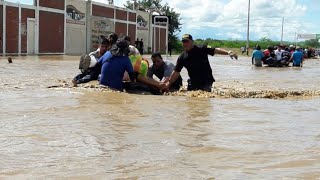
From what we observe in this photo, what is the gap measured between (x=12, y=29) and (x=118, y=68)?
1069 inches

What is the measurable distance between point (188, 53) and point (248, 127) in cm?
339

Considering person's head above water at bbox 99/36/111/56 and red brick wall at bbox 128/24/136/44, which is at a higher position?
red brick wall at bbox 128/24/136/44

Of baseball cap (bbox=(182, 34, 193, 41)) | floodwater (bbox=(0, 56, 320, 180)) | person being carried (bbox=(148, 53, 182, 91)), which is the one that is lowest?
floodwater (bbox=(0, 56, 320, 180))

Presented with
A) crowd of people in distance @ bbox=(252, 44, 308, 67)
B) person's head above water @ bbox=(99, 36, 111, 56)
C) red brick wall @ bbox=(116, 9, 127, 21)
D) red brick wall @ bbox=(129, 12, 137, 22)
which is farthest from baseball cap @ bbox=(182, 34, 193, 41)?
red brick wall @ bbox=(129, 12, 137, 22)

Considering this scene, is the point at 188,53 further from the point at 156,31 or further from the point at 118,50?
the point at 156,31

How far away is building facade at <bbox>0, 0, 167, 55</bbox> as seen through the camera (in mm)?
34656

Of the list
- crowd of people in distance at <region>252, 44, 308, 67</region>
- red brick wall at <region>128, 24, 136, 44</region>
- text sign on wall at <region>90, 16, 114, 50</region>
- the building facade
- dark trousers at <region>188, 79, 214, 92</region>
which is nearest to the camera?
dark trousers at <region>188, 79, 214, 92</region>

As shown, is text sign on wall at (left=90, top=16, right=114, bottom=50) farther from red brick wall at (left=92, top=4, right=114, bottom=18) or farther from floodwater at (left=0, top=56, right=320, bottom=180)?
floodwater at (left=0, top=56, right=320, bottom=180)

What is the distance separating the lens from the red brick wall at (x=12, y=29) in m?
34.3

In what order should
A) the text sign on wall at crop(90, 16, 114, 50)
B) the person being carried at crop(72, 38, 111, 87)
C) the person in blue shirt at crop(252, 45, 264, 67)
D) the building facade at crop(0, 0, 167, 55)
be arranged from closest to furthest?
the person being carried at crop(72, 38, 111, 87), the person in blue shirt at crop(252, 45, 264, 67), the building facade at crop(0, 0, 167, 55), the text sign on wall at crop(90, 16, 114, 50)

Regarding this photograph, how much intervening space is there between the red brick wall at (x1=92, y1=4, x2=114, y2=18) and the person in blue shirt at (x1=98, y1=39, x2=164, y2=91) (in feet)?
117

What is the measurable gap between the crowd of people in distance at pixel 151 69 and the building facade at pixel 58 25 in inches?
996

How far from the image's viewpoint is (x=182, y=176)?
3.79 m

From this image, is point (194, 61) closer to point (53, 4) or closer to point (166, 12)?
point (53, 4)
